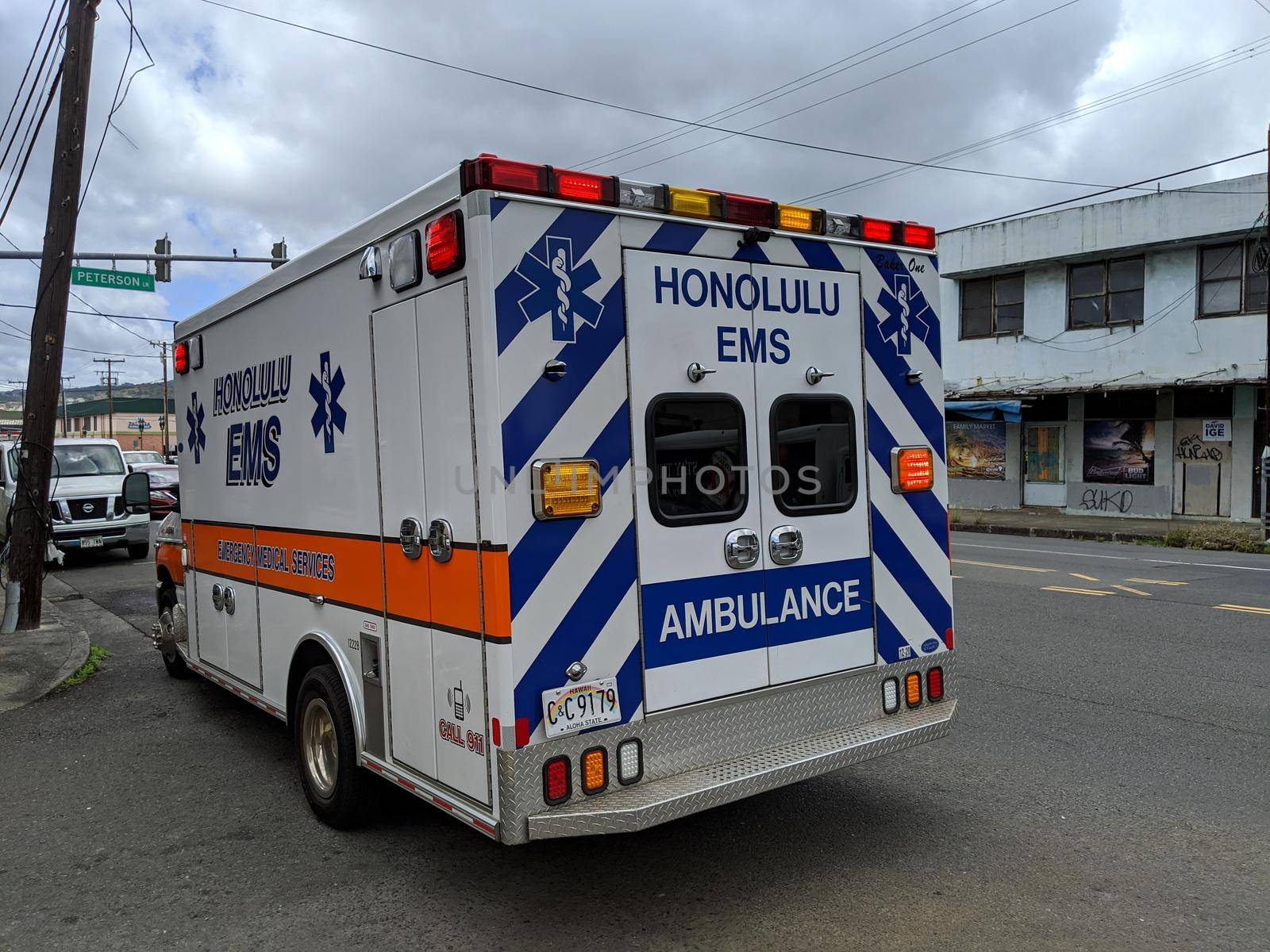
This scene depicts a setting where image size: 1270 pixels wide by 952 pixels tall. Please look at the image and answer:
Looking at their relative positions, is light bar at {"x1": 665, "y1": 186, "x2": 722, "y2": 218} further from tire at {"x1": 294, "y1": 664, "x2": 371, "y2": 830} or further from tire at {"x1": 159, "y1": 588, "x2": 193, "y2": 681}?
tire at {"x1": 159, "y1": 588, "x2": 193, "y2": 681}

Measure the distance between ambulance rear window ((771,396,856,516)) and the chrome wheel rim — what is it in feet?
8.30

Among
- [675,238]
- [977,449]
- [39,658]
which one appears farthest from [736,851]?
[977,449]

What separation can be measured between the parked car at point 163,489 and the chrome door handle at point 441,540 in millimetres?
11998

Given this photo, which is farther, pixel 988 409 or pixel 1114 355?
pixel 988 409

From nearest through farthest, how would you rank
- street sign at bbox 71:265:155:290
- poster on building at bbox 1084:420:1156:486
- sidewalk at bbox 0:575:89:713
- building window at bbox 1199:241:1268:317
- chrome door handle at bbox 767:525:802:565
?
1. chrome door handle at bbox 767:525:802:565
2. sidewalk at bbox 0:575:89:713
3. street sign at bbox 71:265:155:290
4. building window at bbox 1199:241:1268:317
5. poster on building at bbox 1084:420:1156:486

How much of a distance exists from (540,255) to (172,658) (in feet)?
19.9

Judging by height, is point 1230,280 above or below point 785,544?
above

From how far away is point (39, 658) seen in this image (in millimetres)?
8969

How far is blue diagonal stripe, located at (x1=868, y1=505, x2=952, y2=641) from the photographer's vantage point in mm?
4680

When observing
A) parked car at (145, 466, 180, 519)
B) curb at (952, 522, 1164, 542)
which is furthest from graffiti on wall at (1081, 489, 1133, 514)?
parked car at (145, 466, 180, 519)

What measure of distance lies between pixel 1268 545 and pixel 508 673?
57.9ft

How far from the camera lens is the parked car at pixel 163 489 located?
55.1ft

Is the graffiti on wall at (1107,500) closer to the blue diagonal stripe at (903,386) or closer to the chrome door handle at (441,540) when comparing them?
the blue diagonal stripe at (903,386)

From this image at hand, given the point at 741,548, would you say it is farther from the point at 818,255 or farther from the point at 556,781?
the point at 818,255
